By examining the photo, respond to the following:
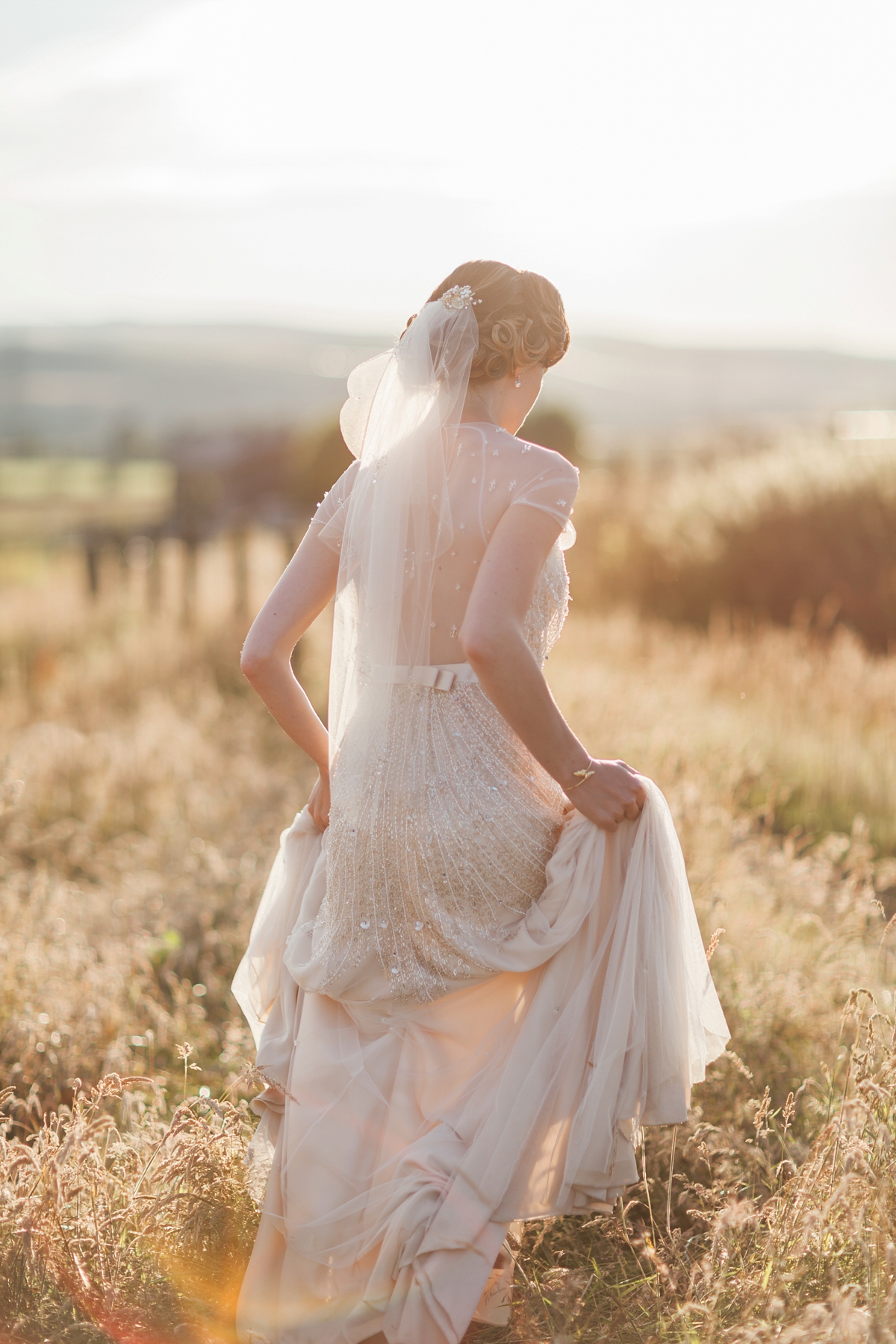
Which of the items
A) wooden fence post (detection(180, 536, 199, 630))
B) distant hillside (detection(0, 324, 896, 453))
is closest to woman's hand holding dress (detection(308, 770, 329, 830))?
wooden fence post (detection(180, 536, 199, 630))

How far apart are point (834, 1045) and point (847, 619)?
7.94 m

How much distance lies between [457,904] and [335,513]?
96 centimetres

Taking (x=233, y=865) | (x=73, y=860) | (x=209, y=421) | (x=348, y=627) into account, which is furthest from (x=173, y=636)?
(x=209, y=421)

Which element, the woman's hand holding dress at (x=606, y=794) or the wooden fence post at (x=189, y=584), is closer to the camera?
the woman's hand holding dress at (x=606, y=794)

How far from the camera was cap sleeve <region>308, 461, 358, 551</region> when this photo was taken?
2490 millimetres

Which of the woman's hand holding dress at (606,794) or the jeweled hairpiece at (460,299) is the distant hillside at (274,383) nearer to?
the jeweled hairpiece at (460,299)

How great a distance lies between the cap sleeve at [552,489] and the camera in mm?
2205

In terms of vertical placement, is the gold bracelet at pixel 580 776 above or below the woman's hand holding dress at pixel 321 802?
above

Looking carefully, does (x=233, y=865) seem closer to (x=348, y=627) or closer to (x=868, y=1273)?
(x=348, y=627)

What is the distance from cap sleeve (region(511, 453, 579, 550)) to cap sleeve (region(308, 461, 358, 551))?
456mm

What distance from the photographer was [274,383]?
119625 mm

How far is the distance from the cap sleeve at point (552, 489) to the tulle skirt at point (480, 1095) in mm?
699

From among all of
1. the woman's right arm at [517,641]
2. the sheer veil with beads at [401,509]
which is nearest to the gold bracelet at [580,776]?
the woman's right arm at [517,641]

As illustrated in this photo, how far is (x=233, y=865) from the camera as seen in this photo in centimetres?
489
